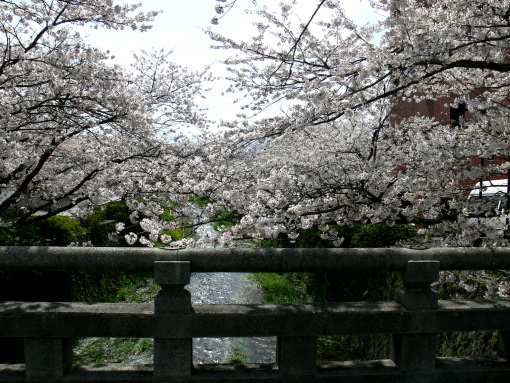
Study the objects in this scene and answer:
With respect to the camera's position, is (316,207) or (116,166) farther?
(116,166)

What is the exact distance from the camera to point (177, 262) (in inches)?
121

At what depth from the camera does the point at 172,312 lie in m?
3.12

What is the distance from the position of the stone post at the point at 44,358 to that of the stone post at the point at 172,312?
71cm

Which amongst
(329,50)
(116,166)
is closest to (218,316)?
(329,50)

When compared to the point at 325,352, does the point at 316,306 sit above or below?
above

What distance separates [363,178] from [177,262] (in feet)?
13.5

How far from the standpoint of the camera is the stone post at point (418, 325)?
128 inches

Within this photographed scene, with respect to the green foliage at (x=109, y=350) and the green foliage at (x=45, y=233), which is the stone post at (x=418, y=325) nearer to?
the green foliage at (x=45, y=233)

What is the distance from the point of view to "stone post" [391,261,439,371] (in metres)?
3.25

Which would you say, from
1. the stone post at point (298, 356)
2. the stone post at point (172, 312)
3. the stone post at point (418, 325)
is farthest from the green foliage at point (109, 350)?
the stone post at point (418, 325)

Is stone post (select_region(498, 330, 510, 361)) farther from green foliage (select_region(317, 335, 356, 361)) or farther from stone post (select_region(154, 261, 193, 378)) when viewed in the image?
green foliage (select_region(317, 335, 356, 361))

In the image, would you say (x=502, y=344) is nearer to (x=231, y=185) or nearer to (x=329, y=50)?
(x=329, y=50)

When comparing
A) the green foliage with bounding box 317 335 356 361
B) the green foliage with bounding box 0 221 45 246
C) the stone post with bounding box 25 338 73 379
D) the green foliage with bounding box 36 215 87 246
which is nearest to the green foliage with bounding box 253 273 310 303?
the green foliage with bounding box 317 335 356 361

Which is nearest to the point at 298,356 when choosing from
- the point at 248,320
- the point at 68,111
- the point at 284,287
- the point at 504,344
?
the point at 248,320
